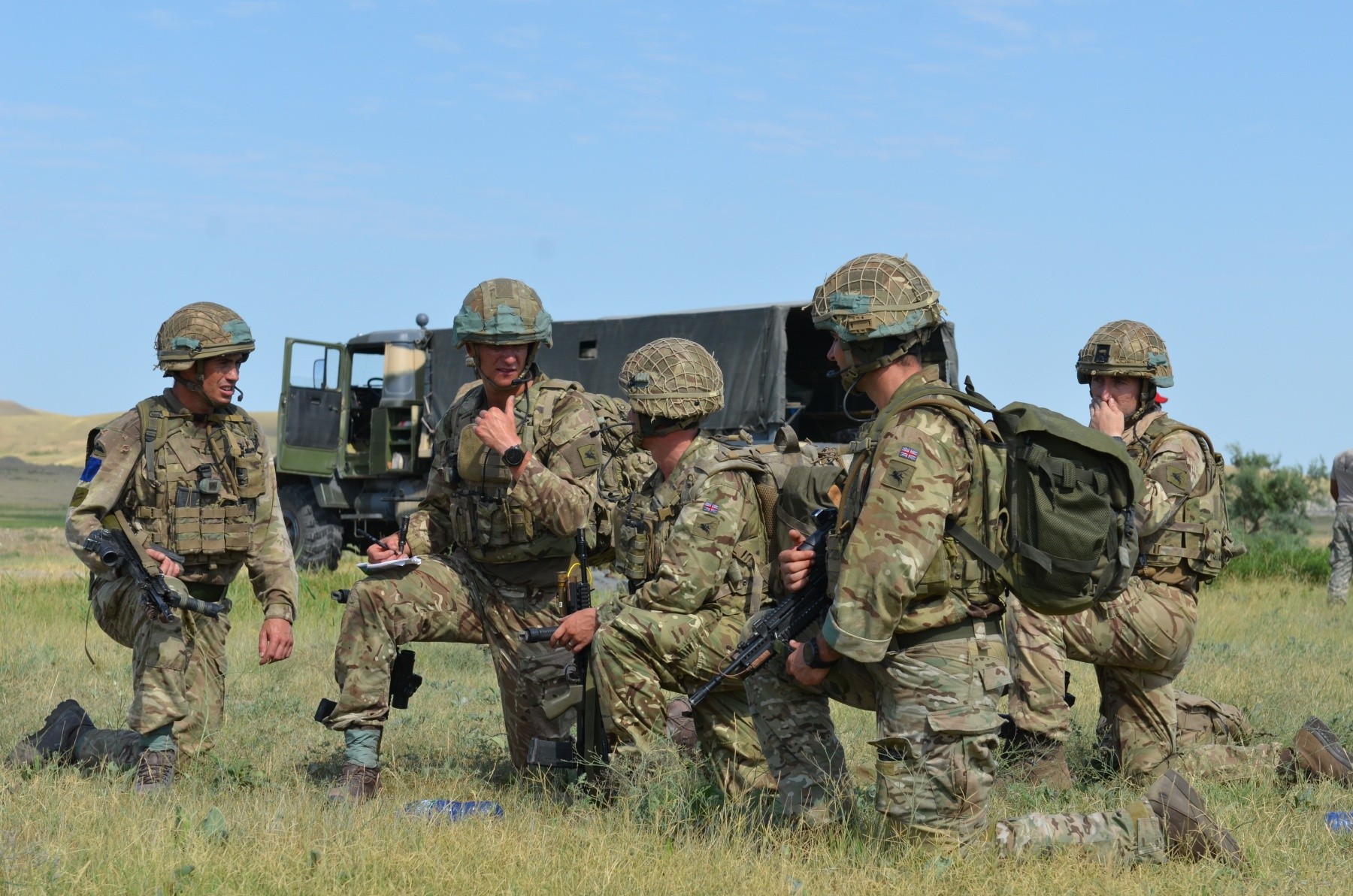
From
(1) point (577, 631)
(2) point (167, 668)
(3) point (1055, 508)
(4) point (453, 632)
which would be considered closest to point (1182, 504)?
(3) point (1055, 508)

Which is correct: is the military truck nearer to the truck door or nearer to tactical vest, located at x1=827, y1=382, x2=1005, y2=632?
the truck door

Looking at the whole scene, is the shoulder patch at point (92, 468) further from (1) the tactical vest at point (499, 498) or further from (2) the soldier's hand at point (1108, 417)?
(2) the soldier's hand at point (1108, 417)

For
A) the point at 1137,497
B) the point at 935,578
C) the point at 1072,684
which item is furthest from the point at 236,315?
the point at 1072,684

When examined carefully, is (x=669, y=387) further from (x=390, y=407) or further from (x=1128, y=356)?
(x=390, y=407)

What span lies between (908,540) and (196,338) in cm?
343

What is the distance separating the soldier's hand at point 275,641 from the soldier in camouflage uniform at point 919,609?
253cm

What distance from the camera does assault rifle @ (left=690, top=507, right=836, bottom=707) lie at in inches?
191

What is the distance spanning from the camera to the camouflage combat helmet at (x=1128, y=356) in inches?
258

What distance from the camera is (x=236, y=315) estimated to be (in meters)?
6.40

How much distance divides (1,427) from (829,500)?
333 feet

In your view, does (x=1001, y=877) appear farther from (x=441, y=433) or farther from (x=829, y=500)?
(x=441, y=433)

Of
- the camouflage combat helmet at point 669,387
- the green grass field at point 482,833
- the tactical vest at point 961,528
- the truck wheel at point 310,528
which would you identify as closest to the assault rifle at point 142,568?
the green grass field at point 482,833

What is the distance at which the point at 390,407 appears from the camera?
18.3m

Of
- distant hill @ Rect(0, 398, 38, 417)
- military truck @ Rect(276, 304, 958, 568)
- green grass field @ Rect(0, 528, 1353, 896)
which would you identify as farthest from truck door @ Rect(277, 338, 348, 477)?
distant hill @ Rect(0, 398, 38, 417)
